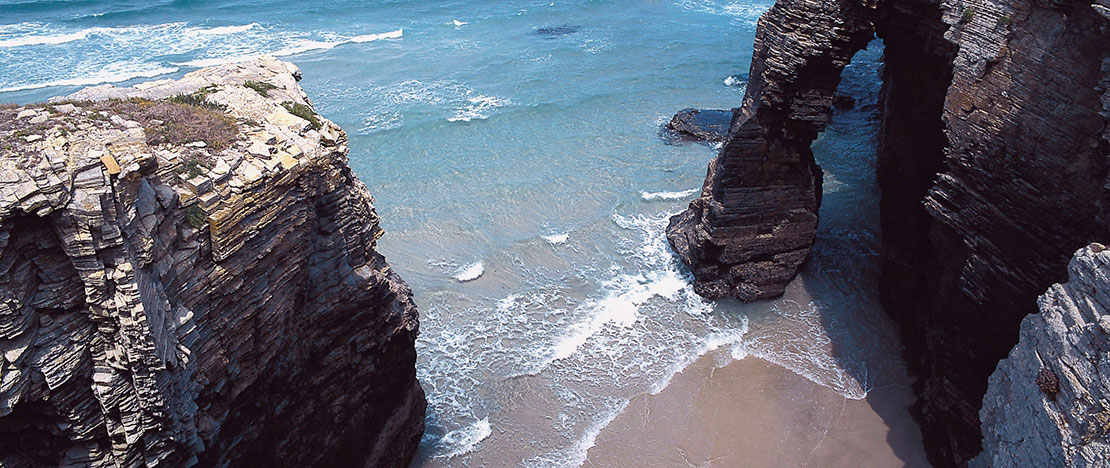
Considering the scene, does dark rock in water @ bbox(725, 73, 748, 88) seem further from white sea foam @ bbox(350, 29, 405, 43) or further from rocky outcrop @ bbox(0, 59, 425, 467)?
rocky outcrop @ bbox(0, 59, 425, 467)

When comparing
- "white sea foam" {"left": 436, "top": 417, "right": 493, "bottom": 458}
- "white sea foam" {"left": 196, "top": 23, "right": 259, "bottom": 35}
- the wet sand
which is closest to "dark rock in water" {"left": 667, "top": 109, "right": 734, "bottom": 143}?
the wet sand

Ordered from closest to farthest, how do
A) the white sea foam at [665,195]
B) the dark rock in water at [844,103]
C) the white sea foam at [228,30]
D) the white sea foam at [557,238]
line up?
the white sea foam at [557,238] → the white sea foam at [665,195] → the dark rock in water at [844,103] → the white sea foam at [228,30]

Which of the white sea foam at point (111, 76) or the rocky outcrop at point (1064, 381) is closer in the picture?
the rocky outcrop at point (1064, 381)

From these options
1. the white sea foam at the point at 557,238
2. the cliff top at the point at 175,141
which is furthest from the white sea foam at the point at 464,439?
the white sea foam at the point at 557,238

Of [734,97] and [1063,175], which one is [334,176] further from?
[734,97]

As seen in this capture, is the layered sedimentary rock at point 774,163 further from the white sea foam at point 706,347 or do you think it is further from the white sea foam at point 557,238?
the white sea foam at point 557,238

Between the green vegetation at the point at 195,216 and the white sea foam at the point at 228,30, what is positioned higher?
the green vegetation at the point at 195,216

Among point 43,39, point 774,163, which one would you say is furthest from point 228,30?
point 774,163
